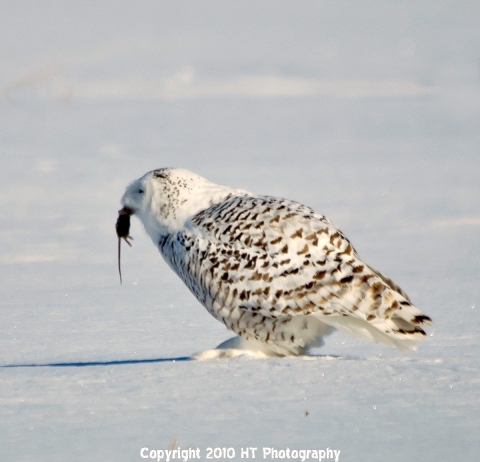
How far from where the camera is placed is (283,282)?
4.80m

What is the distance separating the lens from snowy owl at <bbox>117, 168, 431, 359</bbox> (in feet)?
15.5

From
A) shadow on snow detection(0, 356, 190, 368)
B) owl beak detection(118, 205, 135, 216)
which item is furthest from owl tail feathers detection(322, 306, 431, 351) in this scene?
owl beak detection(118, 205, 135, 216)

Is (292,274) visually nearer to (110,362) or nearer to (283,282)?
(283,282)

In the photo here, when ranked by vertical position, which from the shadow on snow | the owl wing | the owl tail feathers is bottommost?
the shadow on snow

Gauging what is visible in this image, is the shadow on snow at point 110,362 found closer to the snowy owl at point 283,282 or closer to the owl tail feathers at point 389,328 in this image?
the snowy owl at point 283,282

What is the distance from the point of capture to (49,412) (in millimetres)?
3936

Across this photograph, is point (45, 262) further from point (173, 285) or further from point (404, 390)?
point (404, 390)

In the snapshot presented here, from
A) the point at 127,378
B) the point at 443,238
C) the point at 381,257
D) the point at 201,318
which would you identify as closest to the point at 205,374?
the point at 127,378

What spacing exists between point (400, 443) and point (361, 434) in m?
0.16

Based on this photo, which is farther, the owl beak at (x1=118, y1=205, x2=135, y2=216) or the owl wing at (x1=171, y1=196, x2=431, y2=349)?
the owl beak at (x1=118, y1=205, x2=135, y2=216)

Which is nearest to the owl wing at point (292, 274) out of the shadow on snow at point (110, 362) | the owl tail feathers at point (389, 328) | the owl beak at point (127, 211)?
the owl tail feathers at point (389, 328)

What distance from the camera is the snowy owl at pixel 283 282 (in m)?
4.72

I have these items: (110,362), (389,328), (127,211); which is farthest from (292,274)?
(127,211)

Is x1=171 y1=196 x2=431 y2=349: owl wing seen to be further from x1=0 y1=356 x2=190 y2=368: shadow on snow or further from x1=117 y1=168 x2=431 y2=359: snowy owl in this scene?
x1=0 y1=356 x2=190 y2=368: shadow on snow
